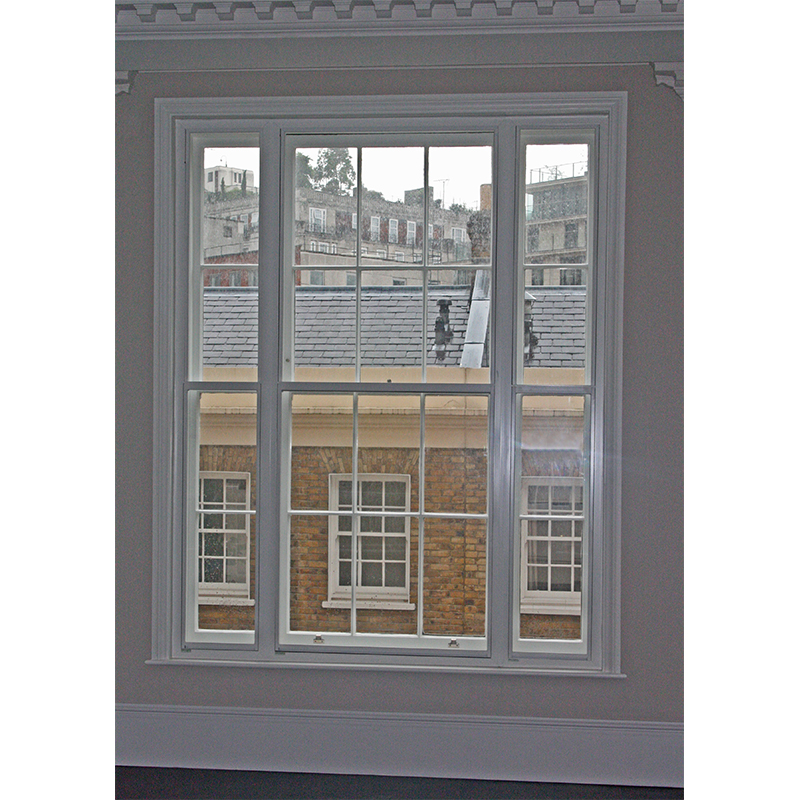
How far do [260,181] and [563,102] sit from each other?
1397 millimetres

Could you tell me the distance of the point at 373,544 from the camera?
3201mm

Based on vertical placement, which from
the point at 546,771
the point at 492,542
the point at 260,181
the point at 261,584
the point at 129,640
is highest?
the point at 260,181

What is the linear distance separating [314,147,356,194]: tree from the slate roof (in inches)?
18.5

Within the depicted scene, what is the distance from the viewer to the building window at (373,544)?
3191mm

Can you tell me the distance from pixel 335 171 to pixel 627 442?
1811 mm

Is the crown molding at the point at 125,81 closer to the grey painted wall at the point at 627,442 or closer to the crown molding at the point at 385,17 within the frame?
the grey painted wall at the point at 627,442

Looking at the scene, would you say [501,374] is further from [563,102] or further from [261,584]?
[261,584]

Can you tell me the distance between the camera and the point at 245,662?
3.12 meters

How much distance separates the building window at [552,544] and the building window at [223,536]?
4.24ft

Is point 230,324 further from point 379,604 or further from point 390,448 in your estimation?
point 379,604

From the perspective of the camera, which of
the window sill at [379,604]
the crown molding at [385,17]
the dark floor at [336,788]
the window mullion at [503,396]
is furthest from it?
the window sill at [379,604]

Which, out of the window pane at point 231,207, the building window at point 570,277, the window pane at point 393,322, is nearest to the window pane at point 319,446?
the window pane at point 393,322
